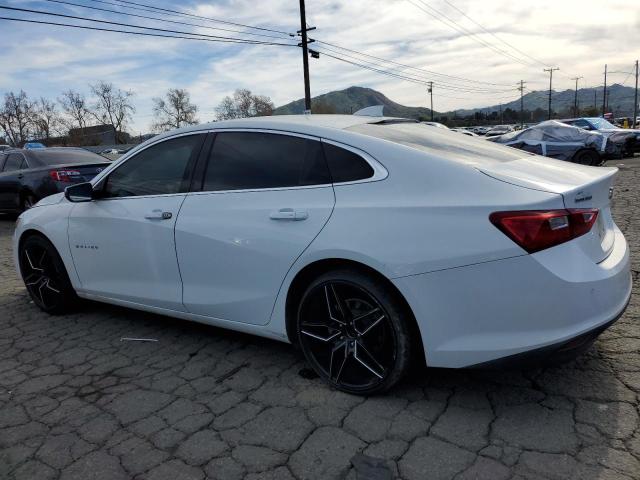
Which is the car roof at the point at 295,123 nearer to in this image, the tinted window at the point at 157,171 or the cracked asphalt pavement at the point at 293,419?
the tinted window at the point at 157,171

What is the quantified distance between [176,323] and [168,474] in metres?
2.04

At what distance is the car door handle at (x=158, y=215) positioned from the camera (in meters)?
3.44

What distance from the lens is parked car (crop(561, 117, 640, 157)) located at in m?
15.0

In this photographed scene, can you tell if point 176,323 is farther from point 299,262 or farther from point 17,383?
point 299,262

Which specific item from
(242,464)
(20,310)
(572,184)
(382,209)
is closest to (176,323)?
(20,310)

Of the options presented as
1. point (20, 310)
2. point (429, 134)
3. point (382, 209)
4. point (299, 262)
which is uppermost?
point (429, 134)

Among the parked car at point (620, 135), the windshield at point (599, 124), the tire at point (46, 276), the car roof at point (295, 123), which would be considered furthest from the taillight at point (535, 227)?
the windshield at point (599, 124)

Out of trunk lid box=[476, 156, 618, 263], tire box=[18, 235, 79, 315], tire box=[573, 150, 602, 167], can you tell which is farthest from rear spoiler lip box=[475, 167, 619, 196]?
tire box=[573, 150, 602, 167]

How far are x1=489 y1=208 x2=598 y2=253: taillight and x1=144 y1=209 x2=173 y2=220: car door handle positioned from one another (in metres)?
2.11

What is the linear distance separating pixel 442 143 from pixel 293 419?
1754 millimetres

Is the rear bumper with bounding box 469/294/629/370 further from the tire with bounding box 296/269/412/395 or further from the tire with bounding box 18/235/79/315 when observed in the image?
the tire with bounding box 18/235/79/315

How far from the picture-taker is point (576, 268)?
230cm

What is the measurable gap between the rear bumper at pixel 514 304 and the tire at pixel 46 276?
10.8 ft

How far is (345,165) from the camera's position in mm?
2814
